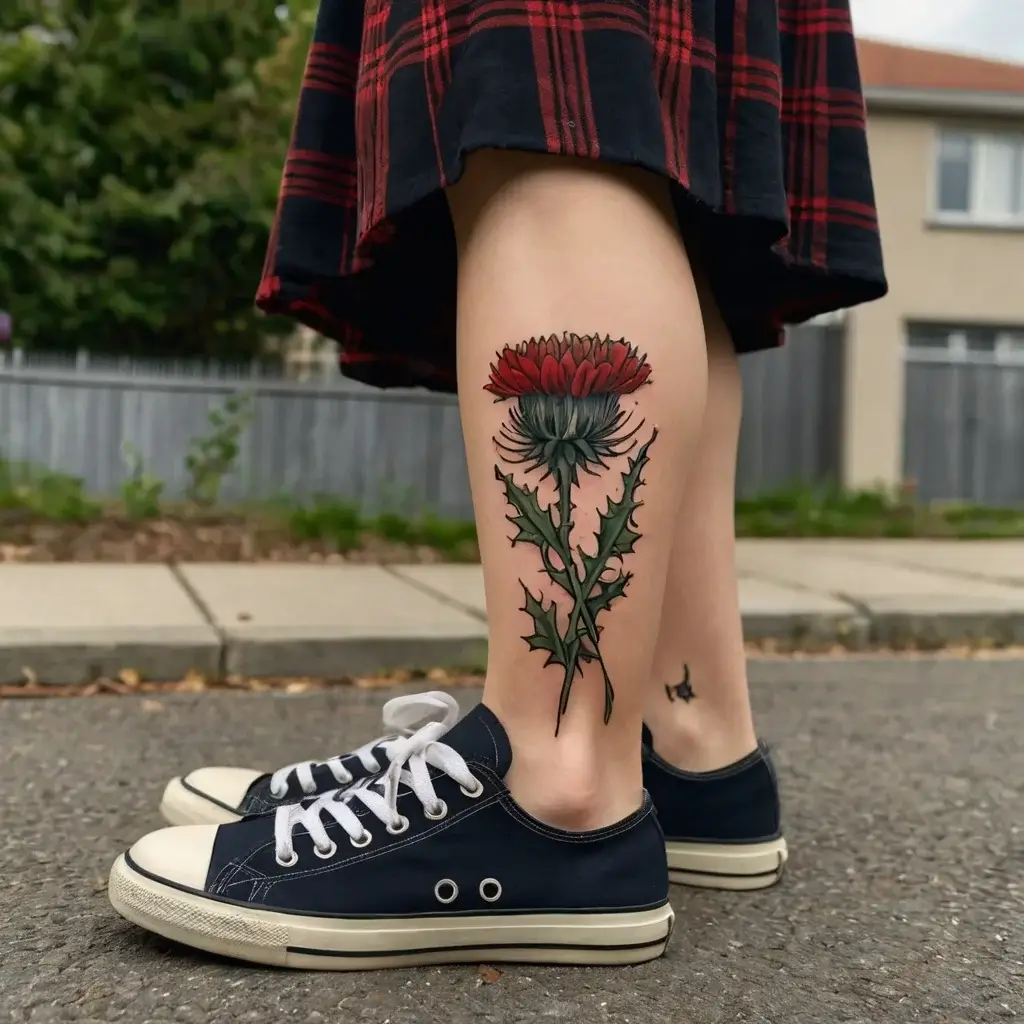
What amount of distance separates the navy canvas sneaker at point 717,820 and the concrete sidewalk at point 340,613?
146cm

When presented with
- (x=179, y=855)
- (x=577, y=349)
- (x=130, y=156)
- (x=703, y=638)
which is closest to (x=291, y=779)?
(x=179, y=855)

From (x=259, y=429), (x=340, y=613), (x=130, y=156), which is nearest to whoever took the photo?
(x=340, y=613)

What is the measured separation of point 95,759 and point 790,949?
117 cm

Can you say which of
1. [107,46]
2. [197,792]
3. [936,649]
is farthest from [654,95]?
[107,46]

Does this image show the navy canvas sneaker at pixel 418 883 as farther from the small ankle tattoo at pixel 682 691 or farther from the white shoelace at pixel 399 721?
the small ankle tattoo at pixel 682 691

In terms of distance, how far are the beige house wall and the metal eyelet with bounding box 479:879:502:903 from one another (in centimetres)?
1121

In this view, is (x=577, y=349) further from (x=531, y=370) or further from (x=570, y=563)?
(x=570, y=563)

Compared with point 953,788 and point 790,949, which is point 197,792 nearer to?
point 790,949

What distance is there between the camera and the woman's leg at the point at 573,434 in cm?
96

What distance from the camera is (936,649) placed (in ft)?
10.9

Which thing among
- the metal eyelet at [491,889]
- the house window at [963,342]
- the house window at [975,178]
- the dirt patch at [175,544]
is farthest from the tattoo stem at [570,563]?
the house window at [975,178]

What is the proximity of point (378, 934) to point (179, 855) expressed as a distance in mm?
197

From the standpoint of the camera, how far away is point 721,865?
1.21 metres

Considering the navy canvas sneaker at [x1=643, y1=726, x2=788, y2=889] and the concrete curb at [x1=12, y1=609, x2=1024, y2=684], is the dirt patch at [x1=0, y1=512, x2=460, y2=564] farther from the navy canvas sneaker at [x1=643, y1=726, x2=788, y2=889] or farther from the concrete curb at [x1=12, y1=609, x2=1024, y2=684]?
the navy canvas sneaker at [x1=643, y1=726, x2=788, y2=889]
